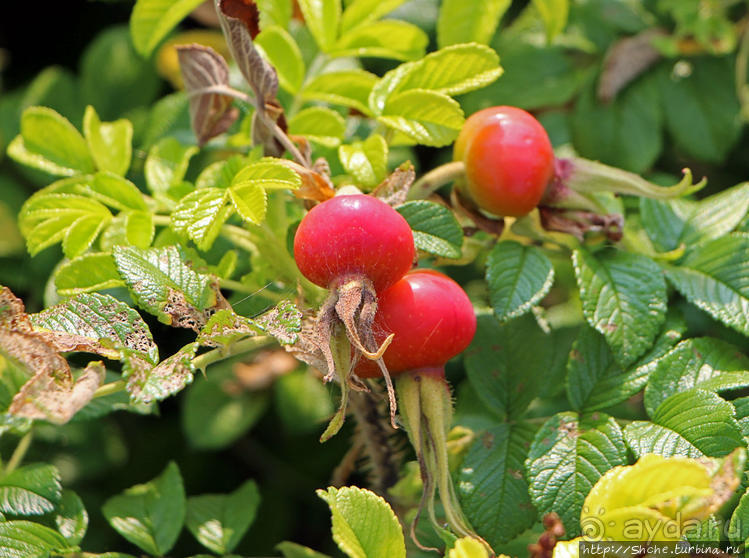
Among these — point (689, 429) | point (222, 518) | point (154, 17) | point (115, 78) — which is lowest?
point (222, 518)

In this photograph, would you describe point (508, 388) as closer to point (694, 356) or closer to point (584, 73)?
point (694, 356)

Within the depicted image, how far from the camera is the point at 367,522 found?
1232 millimetres

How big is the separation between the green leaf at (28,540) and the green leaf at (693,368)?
1141mm

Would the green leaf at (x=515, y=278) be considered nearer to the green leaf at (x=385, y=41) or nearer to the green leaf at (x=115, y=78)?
the green leaf at (x=385, y=41)

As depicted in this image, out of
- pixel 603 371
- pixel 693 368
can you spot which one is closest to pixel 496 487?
pixel 603 371

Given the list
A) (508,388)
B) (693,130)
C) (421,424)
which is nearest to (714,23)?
(693,130)

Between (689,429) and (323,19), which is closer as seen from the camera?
(689,429)

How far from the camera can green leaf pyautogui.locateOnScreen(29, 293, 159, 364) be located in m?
1.29

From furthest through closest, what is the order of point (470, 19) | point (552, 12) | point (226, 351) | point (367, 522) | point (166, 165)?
1. point (552, 12)
2. point (470, 19)
3. point (166, 165)
4. point (226, 351)
5. point (367, 522)

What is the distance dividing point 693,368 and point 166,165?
3.99 ft

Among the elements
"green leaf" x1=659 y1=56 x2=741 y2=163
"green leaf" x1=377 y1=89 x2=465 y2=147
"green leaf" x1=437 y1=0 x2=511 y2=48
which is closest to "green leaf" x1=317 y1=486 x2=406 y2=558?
"green leaf" x1=377 y1=89 x2=465 y2=147

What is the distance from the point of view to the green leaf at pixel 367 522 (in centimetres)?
122

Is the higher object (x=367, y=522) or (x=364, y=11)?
(x=364, y=11)

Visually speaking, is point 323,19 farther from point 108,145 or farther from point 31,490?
point 31,490
